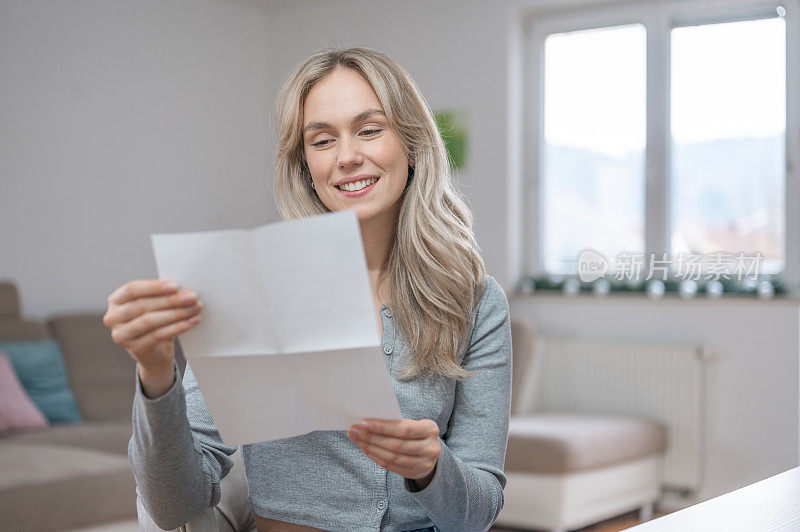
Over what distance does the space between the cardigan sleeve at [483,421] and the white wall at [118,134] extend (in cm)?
253

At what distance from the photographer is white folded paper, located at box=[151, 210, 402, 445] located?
3.03ft

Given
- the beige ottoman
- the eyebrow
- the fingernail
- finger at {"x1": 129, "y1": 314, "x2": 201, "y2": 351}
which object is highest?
the eyebrow

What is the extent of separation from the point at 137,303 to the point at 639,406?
148 inches

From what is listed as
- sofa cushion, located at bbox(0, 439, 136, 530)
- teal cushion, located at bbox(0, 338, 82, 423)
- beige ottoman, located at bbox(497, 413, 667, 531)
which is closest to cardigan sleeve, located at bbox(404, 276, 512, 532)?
sofa cushion, located at bbox(0, 439, 136, 530)

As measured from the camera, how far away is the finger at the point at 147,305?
0.92 m

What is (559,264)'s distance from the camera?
477cm

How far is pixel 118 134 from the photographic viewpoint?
4.66 m

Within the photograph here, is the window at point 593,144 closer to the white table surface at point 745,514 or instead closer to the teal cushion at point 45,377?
the teal cushion at point 45,377

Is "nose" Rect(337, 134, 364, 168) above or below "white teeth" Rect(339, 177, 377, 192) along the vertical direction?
above

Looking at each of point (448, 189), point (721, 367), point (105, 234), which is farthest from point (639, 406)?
point (448, 189)

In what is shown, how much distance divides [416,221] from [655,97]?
3462 millimetres

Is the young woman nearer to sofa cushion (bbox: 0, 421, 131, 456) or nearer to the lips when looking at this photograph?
the lips

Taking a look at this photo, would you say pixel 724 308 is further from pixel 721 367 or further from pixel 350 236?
pixel 350 236

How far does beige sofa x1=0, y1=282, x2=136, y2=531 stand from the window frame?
2168mm
